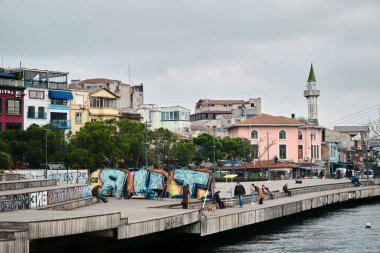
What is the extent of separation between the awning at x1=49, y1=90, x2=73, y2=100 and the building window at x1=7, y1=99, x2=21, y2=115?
237 inches

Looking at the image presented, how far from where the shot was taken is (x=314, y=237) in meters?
44.0

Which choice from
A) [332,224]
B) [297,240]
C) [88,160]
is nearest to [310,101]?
[88,160]

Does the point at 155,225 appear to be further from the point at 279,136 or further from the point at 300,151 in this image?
the point at 300,151

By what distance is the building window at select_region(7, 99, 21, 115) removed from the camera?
A: 274ft

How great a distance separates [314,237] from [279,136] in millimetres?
78498

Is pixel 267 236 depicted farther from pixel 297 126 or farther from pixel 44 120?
pixel 297 126

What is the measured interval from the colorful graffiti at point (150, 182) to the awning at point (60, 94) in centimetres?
4235

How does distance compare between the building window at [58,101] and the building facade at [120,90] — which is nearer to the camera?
the building window at [58,101]

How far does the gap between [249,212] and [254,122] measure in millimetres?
80731

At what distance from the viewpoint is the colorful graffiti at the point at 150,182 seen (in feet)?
153

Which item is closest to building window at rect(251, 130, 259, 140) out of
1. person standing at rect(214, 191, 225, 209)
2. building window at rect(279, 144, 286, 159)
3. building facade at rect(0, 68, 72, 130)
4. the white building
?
building window at rect(279, 144, 286, 159)

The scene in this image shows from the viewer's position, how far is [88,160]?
73.9 meters

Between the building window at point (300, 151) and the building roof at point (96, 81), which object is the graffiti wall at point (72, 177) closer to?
Answer: the building roof at point (96, 81)

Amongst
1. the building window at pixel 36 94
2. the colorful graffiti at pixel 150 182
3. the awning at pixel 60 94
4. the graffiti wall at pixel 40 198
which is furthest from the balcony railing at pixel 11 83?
the graffiti wall at pixel 40 198
